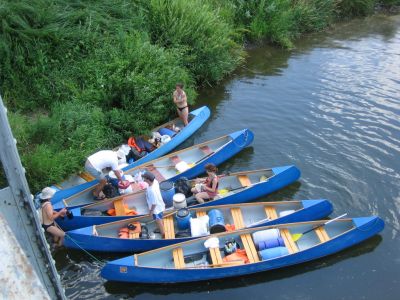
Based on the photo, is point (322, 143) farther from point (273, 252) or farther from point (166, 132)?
point (273, 252)

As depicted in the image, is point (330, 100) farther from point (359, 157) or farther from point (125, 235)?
point (125, 235)

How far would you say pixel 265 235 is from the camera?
9758 millimetres

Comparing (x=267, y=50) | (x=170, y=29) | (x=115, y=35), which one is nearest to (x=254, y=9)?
(x=267, y=50)

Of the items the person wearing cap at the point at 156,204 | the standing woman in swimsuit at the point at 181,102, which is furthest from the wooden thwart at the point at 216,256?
the standing woman in swimsuit at the point at 181,102

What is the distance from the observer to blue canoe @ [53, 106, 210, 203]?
11.5 m

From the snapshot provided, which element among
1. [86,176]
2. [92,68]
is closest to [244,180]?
[86,176]

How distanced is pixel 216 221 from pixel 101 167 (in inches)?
133

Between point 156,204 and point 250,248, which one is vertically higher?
point 156,204

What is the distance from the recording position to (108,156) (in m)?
11.2

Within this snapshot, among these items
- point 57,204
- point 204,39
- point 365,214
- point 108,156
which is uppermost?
point 204,39

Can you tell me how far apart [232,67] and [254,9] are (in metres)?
4.41

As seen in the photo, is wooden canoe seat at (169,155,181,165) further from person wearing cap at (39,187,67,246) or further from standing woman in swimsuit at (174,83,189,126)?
person wearing cap at (39,187,67,246)

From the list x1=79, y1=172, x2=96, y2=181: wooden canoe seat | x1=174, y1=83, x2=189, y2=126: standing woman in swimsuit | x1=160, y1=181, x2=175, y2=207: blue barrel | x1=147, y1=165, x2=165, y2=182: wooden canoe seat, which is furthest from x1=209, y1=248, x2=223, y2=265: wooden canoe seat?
x1=174, y1=83, x2=189, y2=126: standing woman in swimsuit

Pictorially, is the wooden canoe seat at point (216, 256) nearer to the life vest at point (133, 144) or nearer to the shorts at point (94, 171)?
the shorts at point (94, 171)
